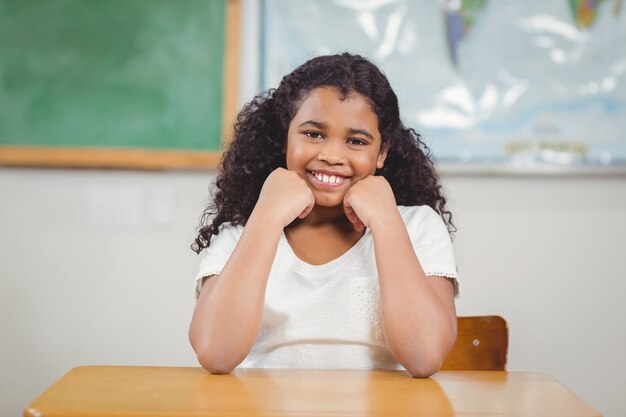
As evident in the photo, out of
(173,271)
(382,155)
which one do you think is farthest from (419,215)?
(173,271)

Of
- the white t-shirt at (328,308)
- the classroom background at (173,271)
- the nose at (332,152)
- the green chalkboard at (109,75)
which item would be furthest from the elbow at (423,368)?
the green chalkboard at (109,75)

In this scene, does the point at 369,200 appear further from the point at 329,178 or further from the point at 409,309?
the point at 409,309

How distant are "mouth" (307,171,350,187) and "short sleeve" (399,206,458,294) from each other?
0.52ft

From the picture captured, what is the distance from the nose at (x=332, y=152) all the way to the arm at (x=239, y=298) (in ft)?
0.39

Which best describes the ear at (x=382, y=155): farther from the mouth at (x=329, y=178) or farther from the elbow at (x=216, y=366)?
the elbow at (x=216, y=366)

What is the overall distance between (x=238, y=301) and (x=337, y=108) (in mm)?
426

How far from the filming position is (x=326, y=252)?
1599 mm

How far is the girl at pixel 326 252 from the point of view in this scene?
4.38 feet

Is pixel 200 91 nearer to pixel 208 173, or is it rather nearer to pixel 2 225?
pixel 208 173

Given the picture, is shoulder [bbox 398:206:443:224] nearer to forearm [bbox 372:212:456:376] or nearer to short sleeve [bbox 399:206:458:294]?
short sleeve [bbox 399:206:458:294]

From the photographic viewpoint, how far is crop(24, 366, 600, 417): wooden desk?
3.12ft

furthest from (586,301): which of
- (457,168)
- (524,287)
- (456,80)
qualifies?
(456,80)

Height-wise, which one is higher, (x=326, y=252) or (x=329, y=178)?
(x=329, y=178)

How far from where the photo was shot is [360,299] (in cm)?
149
